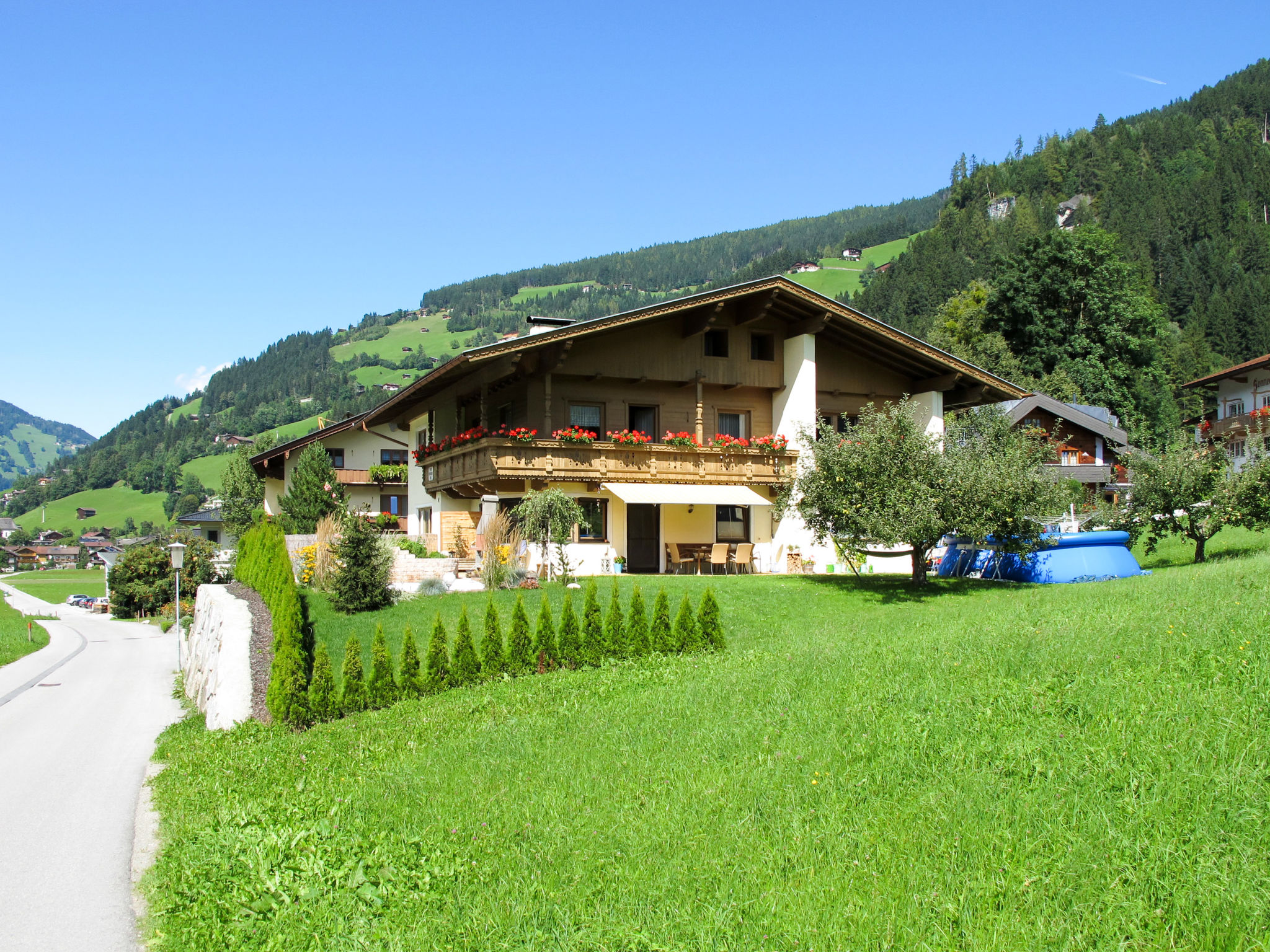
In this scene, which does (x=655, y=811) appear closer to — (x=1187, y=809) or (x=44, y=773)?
(x=1187, y=809)

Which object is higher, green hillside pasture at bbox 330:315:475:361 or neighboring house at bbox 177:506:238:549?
green hillside pasture at bbox 330:315:475:361

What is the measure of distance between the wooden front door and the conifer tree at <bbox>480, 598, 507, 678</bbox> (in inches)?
537

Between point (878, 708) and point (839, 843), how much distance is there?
7.59 feet

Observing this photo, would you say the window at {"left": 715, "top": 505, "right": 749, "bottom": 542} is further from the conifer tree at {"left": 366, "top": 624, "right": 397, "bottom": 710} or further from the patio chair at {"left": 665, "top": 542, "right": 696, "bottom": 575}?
the conifer tree at {"left": 366, "top": 624, "right": 397, "bottom": 710}

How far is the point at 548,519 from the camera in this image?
63.8ft

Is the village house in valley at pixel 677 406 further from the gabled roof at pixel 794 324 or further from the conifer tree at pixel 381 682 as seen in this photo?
the conifer tree at pixel 381 682

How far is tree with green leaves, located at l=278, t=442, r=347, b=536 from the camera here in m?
38.1

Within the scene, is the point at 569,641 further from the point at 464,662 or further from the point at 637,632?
the point at 464,662

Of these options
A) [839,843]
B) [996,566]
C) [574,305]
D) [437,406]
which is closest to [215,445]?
[574,305]

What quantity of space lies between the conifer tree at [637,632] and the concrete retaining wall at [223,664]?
4797 millimetres

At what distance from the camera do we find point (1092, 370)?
169 feet

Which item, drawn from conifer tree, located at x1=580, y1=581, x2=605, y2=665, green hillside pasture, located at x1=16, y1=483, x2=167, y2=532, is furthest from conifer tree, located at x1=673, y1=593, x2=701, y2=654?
green hillside pasture, located at x1=16, y1=483, x2=167, y2=532

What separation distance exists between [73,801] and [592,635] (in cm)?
596

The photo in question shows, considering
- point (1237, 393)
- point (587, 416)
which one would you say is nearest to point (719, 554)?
point (587, 416)
